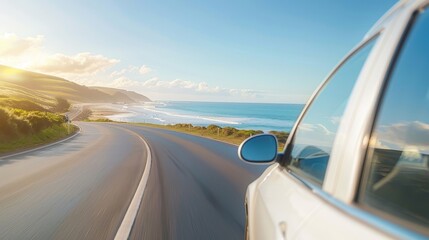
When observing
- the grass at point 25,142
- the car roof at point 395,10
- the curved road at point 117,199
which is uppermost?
the car roof at point 395,10

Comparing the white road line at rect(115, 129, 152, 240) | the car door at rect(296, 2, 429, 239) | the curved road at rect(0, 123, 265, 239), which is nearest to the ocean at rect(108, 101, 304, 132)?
the curved road at rect(0, 123, 265, 239)

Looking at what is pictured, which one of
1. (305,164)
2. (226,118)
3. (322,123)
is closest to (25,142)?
(305,164)

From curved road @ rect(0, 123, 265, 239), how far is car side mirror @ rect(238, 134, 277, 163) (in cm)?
199

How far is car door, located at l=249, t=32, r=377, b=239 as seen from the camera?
1763mm

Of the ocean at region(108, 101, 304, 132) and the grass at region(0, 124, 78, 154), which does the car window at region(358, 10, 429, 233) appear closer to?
the grass at region(0, 124, 78, 154)

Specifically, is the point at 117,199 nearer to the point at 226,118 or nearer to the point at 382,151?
the point at 382,151

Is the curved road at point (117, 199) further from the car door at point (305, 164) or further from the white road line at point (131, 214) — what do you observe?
the car door at point (305, 164)

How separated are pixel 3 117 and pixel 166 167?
13.7 m

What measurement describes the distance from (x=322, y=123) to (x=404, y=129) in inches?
32.9

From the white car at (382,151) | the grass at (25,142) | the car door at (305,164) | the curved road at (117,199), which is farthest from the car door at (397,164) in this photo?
the grass at (25,142)

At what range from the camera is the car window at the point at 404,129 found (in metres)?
1.31

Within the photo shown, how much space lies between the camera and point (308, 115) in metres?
2.53

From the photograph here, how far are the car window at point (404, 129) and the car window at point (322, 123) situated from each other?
0.93 ft

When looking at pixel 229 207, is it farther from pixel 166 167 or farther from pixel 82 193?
pixel 166 167
